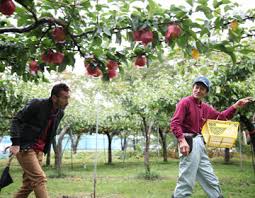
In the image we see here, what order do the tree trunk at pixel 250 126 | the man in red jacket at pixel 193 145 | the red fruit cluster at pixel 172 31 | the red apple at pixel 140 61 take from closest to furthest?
the red fruit cluster at pixel 172 31 → the red apple at pixel 140 61 → the man in red jacket at pixel 193 145 → the tree trunk at pixel 250 126

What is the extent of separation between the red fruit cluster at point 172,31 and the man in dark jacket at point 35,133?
1573 mm

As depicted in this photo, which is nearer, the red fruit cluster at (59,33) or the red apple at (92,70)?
the red fruit cluster at (59,33)

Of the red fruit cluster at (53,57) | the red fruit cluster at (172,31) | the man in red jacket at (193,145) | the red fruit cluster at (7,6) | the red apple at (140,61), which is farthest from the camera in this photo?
the man in red jacket at (193,145)

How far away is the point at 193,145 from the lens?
3916mm

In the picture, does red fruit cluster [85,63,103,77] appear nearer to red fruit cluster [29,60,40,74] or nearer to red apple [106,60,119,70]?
red apple [106,60,119,70]

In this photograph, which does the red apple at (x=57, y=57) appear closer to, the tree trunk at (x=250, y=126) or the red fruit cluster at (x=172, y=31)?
the red fruit cluster at (x=172, y=31)

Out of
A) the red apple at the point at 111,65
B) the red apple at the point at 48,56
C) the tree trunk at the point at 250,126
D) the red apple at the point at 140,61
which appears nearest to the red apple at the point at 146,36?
the red apple at the point at 140,61

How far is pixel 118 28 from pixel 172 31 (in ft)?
1.34

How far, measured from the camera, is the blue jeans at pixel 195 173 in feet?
12.6

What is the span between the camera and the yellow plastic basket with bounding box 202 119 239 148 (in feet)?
12.6

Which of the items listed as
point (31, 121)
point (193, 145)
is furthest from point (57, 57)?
point (193, 145)

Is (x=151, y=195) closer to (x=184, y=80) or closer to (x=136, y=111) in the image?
(x=184, y=80)

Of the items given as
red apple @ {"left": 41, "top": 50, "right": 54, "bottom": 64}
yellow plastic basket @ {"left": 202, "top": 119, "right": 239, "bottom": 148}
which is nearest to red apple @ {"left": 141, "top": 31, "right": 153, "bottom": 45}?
red apple @ {"left": 41, "top": 50, "right": 54, "bottom": 64}

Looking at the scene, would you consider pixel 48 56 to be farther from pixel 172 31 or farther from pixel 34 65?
pixel 172 31
